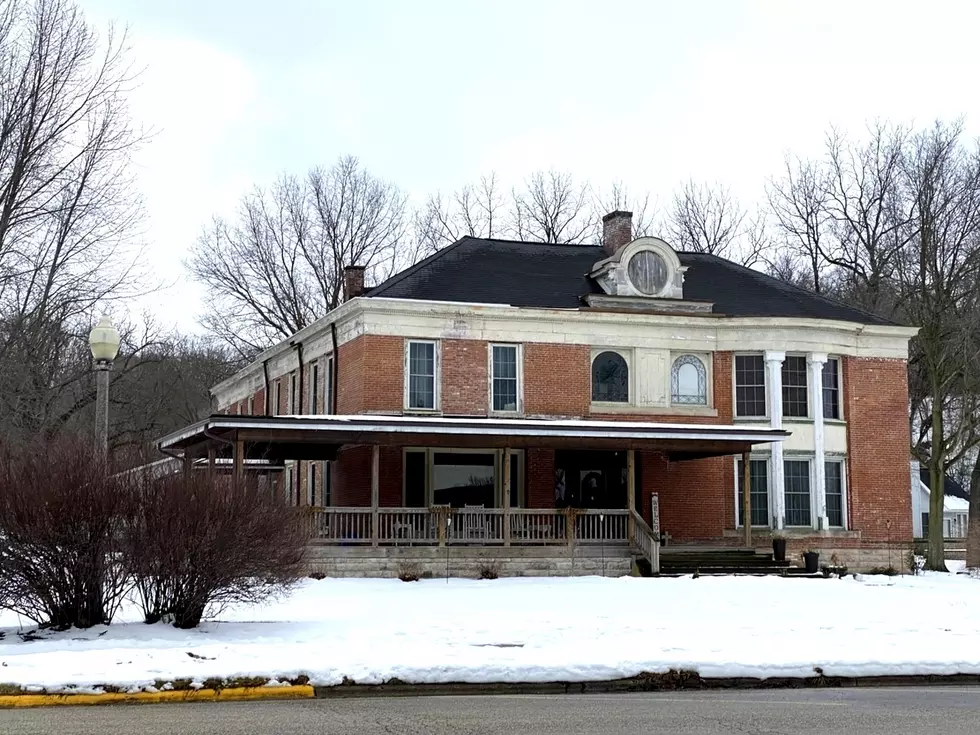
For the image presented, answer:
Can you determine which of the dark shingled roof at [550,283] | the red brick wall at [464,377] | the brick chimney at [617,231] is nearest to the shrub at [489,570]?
the red brick wall at [464,377]

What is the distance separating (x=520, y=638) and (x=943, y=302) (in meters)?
25.1

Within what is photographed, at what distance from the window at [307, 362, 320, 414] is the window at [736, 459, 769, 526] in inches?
459

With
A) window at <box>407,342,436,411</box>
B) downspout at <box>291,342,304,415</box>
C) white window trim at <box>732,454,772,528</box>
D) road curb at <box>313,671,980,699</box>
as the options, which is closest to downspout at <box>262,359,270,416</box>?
downspout at <box>291,342,304,415</box>

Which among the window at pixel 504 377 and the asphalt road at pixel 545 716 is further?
the window at pixel 504 377

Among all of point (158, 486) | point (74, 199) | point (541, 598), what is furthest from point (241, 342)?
point (158, 486)

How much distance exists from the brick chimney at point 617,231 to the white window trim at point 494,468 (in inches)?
291

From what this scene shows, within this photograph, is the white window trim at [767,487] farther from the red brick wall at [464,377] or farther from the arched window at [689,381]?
the red brick wall at [464,377]

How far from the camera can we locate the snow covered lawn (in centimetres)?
1321

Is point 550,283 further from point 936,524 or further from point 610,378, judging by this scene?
point 936,524

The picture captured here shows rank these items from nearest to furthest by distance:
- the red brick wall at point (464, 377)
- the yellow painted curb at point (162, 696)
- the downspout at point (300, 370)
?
the yellow painted curb at point (162, 696), the red brick wall at point (464, 377), the downspout at point (300, 370)

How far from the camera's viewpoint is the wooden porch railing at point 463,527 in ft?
90.4

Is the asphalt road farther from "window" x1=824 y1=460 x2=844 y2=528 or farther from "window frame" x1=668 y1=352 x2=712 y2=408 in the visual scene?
"window" x1=824 y1=460 x2=844 y2=528

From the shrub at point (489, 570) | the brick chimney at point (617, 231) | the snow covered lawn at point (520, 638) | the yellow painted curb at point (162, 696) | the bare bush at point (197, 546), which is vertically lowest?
the yellow painted curb at point (162, 696)

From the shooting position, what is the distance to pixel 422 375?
104 feet
